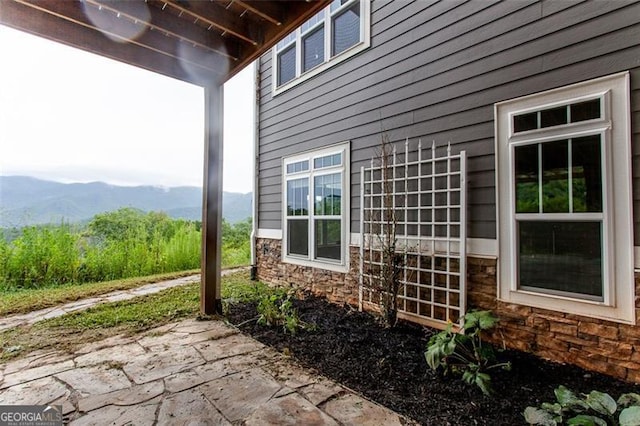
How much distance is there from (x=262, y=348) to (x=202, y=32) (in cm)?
313

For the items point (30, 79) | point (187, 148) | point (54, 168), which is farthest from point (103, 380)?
point (187, 148)

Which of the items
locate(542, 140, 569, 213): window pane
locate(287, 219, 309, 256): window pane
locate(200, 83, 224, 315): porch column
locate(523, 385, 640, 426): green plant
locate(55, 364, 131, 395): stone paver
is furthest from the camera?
locate(287, 219, 309, 256): window pane

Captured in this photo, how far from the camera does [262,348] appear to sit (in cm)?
296

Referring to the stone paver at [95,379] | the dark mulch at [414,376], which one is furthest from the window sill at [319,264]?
the stone paver at [95,379]

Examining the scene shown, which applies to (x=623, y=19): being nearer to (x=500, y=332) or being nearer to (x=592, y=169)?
(x=592, y=169)

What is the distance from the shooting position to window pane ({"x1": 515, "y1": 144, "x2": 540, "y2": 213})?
8.88 feet

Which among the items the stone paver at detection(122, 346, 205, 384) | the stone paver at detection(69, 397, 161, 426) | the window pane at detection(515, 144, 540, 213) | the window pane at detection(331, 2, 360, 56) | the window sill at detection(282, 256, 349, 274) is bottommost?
the stone paver at detection(122, 346, 205, 384)

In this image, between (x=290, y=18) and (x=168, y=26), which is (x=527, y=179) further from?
(x=168, y=26)

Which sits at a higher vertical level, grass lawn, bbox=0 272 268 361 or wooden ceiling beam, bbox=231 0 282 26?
wooden ceiling beam, bbox=231 0 282 26

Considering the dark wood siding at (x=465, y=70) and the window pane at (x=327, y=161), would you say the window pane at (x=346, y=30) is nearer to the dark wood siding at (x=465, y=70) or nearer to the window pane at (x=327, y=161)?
the dark wood siding at (x=465, y=70)

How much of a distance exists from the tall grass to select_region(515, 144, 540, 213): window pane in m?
7.07

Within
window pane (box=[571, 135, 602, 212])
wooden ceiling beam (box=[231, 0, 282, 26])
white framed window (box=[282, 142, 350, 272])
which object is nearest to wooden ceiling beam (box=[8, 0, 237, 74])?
wooden ceiling beam (box=[231, 0, 282, 26])

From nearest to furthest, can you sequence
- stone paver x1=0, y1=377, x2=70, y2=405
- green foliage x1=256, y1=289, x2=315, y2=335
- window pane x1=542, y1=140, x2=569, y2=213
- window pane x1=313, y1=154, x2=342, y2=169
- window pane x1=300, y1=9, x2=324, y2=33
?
stone paver x1=0, y1=377, x2=70, y2=405, window pane x1=542, y1=140, x2=569, y2=213, green foliage x1=256, y1=289, x2=315, y2=335, window pane x1=313, y1=154, x2=342, y2=169, window pane x1=300, y1=9, x2=324, y2=33

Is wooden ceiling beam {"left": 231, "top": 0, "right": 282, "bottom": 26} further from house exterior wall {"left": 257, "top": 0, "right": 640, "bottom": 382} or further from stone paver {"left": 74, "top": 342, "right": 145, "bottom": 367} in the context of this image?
stone paver {"left": 74, "top": 342, "right": 145, "bottom": 367}
